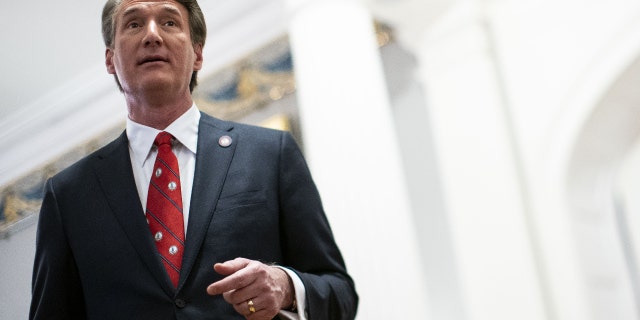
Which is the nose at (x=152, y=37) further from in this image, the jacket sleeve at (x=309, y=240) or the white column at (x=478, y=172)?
the white column at (x=478, y=172)

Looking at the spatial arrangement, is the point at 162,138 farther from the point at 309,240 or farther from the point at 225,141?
the point at 309,240

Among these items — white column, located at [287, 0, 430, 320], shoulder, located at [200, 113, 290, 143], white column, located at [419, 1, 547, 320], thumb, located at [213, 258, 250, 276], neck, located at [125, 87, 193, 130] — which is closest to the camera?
thumb, located at [213, 258, 250, 276]

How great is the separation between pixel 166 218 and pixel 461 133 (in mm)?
3782

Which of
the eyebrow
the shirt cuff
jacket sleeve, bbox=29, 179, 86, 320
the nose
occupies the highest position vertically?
the eyebrow

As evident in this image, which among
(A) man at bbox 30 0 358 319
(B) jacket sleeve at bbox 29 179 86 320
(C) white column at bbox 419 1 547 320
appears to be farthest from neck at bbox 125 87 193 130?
(C) white column at bbox 419 1 547 320

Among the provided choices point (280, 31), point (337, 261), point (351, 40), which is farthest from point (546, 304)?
point (337, 261)

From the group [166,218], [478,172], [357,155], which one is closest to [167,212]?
[166,218]

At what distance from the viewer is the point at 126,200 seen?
912mm

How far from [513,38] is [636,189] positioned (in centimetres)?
105

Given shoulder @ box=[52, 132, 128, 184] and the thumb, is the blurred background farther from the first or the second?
the thumb

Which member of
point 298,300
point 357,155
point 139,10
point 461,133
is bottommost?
point 298,300

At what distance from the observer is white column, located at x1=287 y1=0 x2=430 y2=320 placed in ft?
10.8

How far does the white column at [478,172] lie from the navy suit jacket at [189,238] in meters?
3.36

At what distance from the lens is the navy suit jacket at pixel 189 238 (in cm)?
89
